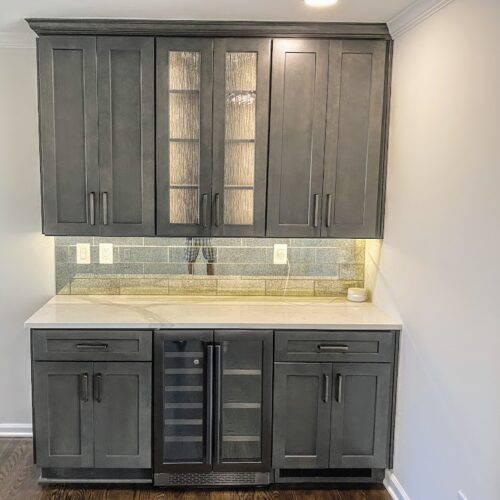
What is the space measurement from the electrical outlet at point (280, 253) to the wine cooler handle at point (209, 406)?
0.80m

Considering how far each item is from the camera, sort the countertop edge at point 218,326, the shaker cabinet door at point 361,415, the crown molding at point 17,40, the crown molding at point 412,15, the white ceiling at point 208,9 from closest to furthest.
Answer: the crown molding at point 412,15 → the white ceiling at point 208,9 → the countertop edge at point 218,326 → the shaker cabinet door at point 361,415 → the crown molding at point 17,40

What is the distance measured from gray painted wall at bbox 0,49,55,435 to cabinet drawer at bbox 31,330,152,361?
0.63 meters

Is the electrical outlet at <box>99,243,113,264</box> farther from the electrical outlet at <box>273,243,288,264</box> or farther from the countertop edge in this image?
the electrical outlet at <box>273,243,288,264</box>

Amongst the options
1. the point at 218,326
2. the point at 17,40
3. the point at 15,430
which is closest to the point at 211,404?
the point at 218,326

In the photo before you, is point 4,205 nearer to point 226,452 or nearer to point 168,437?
point 168,437

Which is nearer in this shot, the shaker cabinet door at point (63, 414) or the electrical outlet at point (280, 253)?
the shaker cabinet door at point (63, 414)

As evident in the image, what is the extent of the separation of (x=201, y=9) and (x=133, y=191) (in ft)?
3.19

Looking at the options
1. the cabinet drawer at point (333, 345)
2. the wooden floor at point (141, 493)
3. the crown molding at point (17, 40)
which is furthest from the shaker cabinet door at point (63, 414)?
the crown molding at point (17, 40)

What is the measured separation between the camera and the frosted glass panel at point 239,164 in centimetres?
269

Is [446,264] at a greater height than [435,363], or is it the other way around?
[446,264]

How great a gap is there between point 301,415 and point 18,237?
1916 millimetres

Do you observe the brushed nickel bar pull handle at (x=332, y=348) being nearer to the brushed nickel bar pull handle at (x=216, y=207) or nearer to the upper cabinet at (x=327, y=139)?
the upper cabinet at (x=327, y=139)

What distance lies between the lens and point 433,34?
218cm

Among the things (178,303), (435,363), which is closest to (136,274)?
(178,303)
